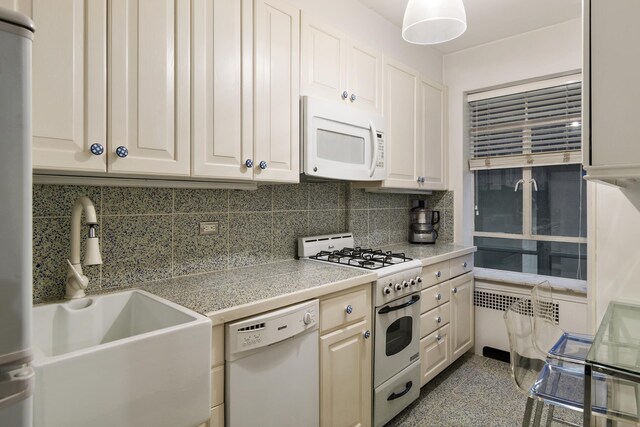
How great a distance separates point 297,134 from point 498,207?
2.27 metres

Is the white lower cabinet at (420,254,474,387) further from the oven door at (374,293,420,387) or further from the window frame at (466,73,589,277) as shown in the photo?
the window frame at (466,73,589,277)

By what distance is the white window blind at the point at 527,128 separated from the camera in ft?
9.34

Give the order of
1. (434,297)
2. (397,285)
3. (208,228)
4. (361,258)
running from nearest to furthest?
1. (208,228)
2. (397,285)
3. (361,258)
4. (434,297)

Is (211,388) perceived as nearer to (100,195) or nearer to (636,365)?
(100,195)

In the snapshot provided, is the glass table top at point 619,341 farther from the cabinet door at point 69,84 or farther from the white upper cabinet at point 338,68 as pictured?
the cabinet door at point 69,84

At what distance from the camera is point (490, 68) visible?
3.12 metres

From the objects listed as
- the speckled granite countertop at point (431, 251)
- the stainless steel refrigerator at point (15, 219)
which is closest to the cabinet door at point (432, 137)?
the speckled granite countertop at point (431, 251)

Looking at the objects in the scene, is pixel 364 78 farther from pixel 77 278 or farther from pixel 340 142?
pixel 77 278

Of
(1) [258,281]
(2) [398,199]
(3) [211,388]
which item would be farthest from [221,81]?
(2) [398,199]

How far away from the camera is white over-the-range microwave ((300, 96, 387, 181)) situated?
1.91m

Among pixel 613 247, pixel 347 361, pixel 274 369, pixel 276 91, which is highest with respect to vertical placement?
pixel 276 91

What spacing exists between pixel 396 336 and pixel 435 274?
61cm

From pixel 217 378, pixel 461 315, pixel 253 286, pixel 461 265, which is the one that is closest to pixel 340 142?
pixel 253 286

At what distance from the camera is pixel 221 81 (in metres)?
1.53
